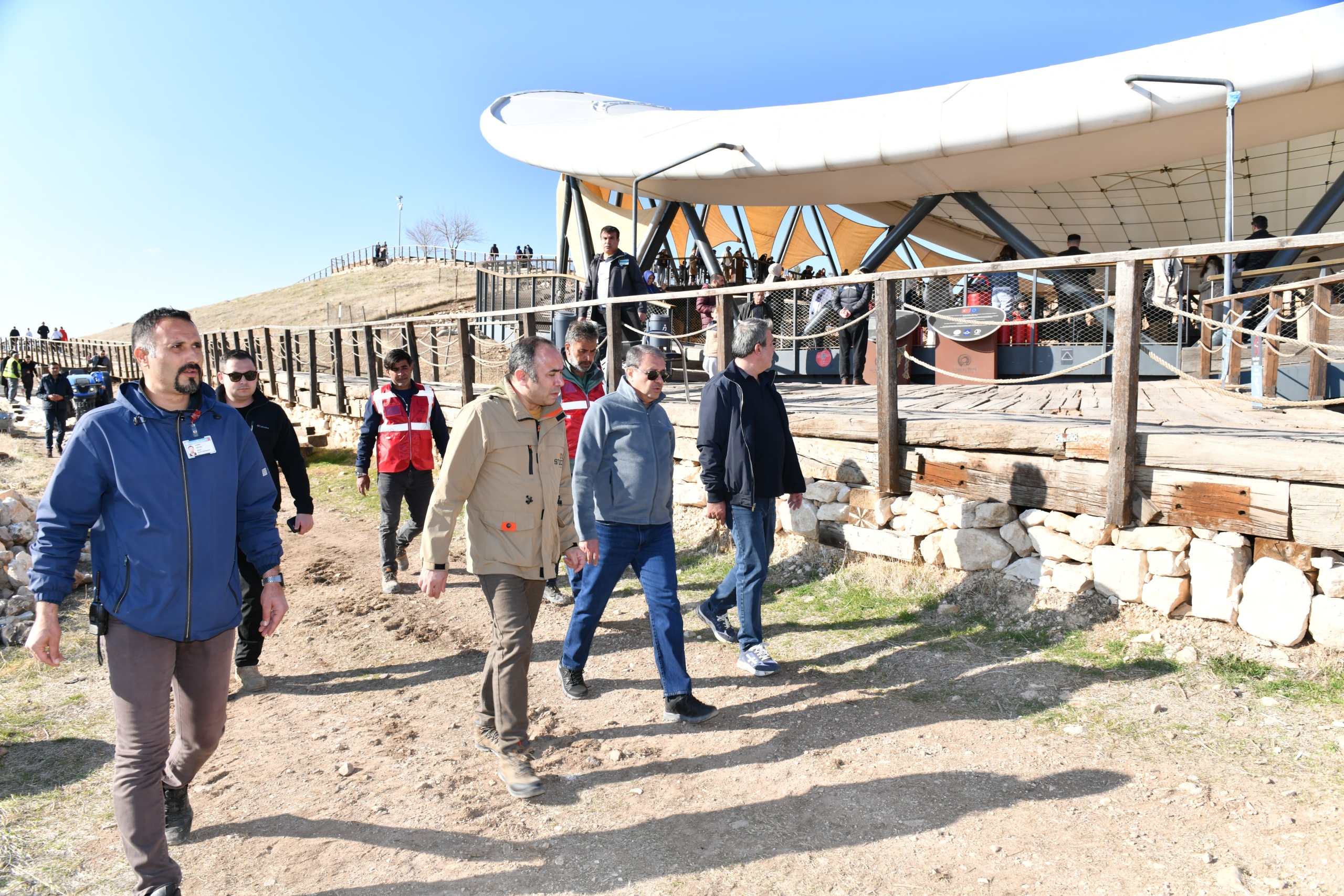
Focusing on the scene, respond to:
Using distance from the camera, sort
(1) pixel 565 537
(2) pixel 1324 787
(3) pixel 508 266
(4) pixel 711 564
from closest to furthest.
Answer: (2) pixel 1324 787 < (1) pixel 565 537 < (4) pixel 711 564 < (3) pixel 508 266

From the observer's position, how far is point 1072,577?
4828 millimetres

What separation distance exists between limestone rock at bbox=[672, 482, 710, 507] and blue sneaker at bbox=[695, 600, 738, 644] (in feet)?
6.84

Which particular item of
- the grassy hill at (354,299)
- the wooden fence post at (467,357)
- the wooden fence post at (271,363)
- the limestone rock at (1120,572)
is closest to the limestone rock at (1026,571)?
→ the limestone rock at (1120,572)

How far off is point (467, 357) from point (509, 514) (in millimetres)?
7591

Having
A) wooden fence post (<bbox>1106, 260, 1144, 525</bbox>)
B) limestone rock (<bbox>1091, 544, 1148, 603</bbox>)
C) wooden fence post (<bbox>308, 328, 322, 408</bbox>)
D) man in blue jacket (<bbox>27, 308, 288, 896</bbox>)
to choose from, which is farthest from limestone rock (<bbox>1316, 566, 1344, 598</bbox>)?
wooden fence post (<bbox>308, 328, 322, 408</bbox>)

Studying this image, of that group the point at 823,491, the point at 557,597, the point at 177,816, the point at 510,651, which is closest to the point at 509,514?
the point at 510,651

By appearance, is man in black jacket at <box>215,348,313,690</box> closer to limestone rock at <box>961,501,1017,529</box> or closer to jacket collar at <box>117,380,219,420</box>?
jacket collar at <box>117,380,219,420</box>

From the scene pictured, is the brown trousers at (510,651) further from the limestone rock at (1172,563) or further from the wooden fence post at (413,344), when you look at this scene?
the wooden fence post at (413,344)

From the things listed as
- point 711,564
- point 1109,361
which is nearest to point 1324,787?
point 711,564

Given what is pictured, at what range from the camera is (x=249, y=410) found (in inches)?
199

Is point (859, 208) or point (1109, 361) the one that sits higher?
point (859, 208)

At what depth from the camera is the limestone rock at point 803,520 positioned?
20.6 ft

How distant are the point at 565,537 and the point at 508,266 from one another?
114 ft

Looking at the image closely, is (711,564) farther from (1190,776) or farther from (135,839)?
(135,839)
